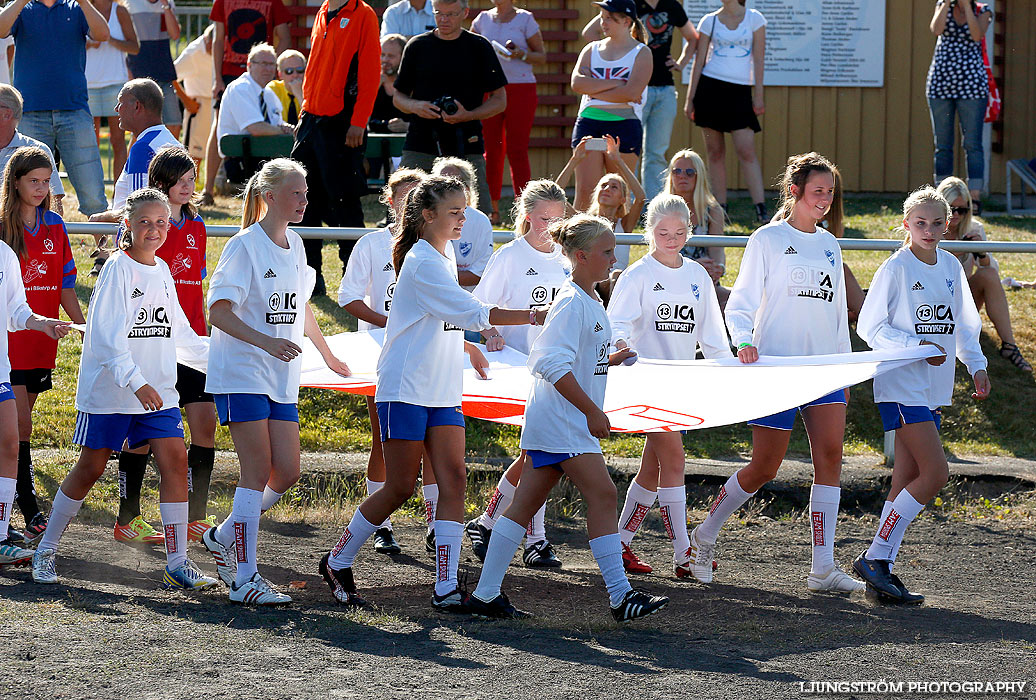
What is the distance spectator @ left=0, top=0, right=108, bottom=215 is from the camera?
979cm

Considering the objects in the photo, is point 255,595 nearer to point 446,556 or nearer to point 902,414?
point 446,556

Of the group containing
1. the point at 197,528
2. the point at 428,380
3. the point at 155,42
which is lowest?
the point at 197,528

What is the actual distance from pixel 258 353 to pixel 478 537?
6.08ft

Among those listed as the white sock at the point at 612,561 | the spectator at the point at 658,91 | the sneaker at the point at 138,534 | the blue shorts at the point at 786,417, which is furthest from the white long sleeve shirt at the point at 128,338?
the spectator at the point at 658,91

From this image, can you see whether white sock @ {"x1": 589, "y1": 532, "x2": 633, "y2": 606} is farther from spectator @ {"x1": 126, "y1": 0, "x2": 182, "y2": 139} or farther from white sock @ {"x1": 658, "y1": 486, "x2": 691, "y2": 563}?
spectator @ {"x1": 126, "y1": 0, "x2": 182, "y2": 139}

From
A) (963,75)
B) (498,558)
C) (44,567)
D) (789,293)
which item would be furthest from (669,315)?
(963,75)

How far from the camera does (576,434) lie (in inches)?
218

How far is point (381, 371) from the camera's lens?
577cm

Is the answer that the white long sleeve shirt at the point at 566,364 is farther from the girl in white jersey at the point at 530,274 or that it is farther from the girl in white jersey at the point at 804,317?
the girl in white jersey at the point at 530,274

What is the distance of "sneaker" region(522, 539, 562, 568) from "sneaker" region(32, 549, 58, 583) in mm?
2244

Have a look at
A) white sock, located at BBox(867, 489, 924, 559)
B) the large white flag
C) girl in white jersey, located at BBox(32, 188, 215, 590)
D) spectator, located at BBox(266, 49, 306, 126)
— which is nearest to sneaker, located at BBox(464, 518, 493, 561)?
the large white flag

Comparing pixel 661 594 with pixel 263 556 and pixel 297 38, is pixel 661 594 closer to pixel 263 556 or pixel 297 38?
pixel 263 556

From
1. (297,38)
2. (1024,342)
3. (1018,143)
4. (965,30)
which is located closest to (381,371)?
(1024,342)

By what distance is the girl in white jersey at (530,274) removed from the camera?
6.84 meters
